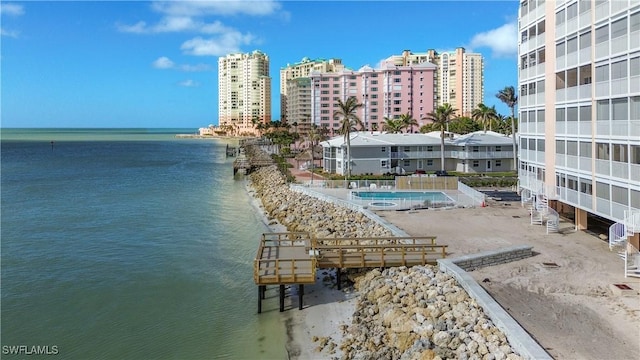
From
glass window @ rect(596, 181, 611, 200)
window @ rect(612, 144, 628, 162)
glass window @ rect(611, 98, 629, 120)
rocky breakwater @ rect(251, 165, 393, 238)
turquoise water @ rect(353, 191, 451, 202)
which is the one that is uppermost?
glass window @ rect(611, 98, 629, 120)

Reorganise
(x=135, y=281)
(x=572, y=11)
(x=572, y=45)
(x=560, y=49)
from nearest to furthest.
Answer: (x=135, y=281), (x=572, y=11), (x=572, y=45), (x=560, y=49)

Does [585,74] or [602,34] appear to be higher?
[602,34]

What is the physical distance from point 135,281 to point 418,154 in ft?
134

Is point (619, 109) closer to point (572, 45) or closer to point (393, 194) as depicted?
point (572, 45)

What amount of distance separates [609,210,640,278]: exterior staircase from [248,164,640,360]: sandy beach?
34 centimetres

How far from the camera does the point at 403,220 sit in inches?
1208

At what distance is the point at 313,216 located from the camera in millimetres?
35562

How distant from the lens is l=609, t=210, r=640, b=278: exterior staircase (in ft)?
61.9

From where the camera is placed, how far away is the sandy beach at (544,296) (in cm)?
1363

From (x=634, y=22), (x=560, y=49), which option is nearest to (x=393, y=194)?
→ (x=560, y=49)

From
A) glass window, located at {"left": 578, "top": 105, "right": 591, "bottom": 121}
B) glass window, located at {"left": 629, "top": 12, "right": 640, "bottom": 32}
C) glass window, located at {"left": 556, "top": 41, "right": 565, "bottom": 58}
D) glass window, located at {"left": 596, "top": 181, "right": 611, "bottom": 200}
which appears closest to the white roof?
glass window, located at {"left": 556, "top": 41, "right": 565, "bottom": 58}

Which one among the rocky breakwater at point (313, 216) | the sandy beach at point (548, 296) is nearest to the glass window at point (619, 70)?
the sandy beach at point (548, 296)

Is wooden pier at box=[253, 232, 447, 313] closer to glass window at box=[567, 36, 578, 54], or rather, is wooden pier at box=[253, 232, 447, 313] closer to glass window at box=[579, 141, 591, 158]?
glass window at box=[579, 141, 591, 158]

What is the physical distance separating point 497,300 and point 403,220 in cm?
1431
